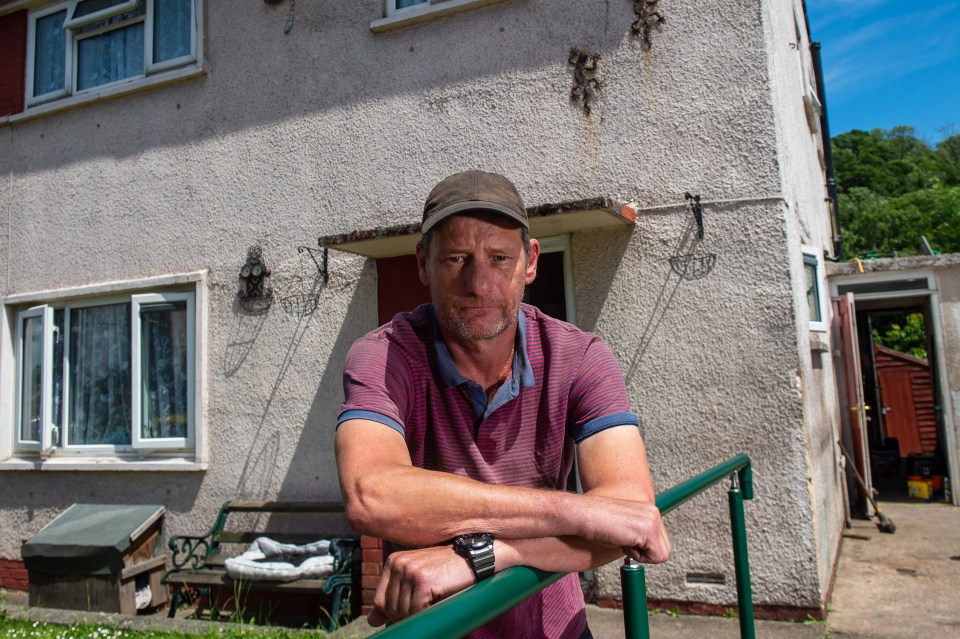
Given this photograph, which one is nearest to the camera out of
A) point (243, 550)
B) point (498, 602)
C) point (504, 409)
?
point (498, 602)

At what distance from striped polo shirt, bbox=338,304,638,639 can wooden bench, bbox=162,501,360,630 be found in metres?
3.15

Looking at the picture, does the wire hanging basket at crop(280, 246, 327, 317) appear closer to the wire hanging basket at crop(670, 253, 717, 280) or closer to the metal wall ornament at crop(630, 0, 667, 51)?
the wire hanging basket at crop(670, 253, 717, 280)

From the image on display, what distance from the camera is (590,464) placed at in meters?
1.76

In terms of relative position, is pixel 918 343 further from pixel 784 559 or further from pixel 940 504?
pixel 784 559

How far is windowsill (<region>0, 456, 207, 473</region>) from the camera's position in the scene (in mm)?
5750

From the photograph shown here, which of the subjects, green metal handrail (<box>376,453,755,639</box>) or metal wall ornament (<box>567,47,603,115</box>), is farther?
metal wall ornament (<box>567,47,603,115</box>)

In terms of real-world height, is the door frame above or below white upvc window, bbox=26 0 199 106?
below

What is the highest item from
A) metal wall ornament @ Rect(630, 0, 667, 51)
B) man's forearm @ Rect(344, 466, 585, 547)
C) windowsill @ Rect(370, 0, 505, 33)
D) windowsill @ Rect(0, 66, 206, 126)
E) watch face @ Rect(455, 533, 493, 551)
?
windowsill @ Rect(0, 66, 206, 126)

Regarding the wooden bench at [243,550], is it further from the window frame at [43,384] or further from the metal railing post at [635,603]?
the metal railing post at [635,603]

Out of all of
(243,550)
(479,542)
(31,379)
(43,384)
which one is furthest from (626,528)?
(31,379)

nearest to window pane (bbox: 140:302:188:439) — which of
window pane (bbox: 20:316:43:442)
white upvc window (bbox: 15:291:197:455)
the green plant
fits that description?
white upvc window (bbox: 15:291:197:455)

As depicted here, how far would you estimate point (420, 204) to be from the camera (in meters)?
5.22

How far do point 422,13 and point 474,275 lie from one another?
411cm

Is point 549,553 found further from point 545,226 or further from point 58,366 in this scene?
point 58,366
